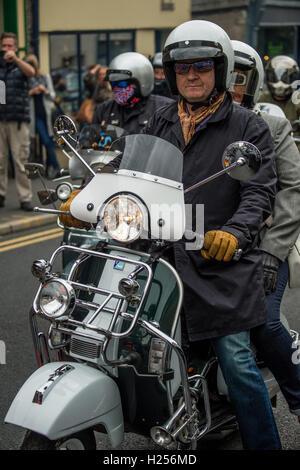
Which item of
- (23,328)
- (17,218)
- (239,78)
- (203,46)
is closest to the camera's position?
(203,46)

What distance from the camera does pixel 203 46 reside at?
2934 millimetres

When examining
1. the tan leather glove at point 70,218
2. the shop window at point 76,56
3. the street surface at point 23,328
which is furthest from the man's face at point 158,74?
the tan leather glove at point 70,218

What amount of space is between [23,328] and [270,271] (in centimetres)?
252

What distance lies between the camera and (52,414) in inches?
98.8

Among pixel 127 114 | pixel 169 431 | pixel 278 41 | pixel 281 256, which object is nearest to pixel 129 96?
pixel 127 114

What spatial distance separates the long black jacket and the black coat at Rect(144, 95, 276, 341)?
6656 mm

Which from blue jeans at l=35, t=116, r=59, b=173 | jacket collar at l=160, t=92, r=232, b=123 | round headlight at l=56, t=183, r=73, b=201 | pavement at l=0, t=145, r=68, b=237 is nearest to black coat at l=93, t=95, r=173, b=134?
round headlight at l=56, t=183, r=73, b=201

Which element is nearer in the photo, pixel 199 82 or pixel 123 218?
pixel 123 218

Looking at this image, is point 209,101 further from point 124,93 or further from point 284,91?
point 284,91

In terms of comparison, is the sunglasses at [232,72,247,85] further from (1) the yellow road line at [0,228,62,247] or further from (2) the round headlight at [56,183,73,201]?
(1) the yellow road line at [0,228,62,247]

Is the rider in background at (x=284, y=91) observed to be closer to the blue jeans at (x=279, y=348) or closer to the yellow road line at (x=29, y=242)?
the yellow road line at (x=29, y=242)

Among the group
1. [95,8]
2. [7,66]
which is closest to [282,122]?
[7,66]

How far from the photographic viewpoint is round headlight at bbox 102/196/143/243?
8.50 feet

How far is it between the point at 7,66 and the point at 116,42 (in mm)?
6162
